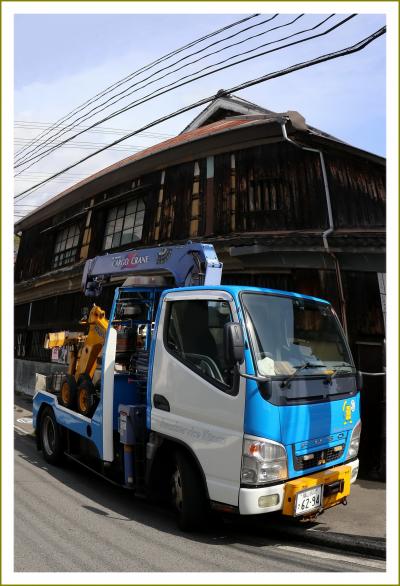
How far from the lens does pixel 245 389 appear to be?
13.6ft

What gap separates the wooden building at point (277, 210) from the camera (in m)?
8.41

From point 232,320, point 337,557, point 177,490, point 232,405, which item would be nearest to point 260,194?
point 232,320

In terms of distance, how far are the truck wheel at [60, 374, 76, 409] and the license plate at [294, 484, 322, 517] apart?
401cm

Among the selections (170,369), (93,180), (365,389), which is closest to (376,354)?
(365,389)

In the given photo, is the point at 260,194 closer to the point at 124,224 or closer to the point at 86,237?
the point at 124,224

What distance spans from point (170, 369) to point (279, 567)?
207cm

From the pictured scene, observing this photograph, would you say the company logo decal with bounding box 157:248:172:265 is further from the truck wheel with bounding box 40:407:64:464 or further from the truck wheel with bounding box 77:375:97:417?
the truck wheel with bounding box 40:407:64:464

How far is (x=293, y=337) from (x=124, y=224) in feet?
33.7

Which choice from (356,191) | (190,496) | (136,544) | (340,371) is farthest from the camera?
(356,191)

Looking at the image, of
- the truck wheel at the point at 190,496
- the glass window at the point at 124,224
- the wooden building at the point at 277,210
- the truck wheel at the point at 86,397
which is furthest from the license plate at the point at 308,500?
the glass window at the point at 124,224

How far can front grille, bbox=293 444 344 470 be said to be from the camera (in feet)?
14.2

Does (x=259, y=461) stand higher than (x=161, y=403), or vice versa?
(x=161, y=403)

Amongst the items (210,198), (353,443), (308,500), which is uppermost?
(210,198)

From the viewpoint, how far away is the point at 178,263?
5969mm
